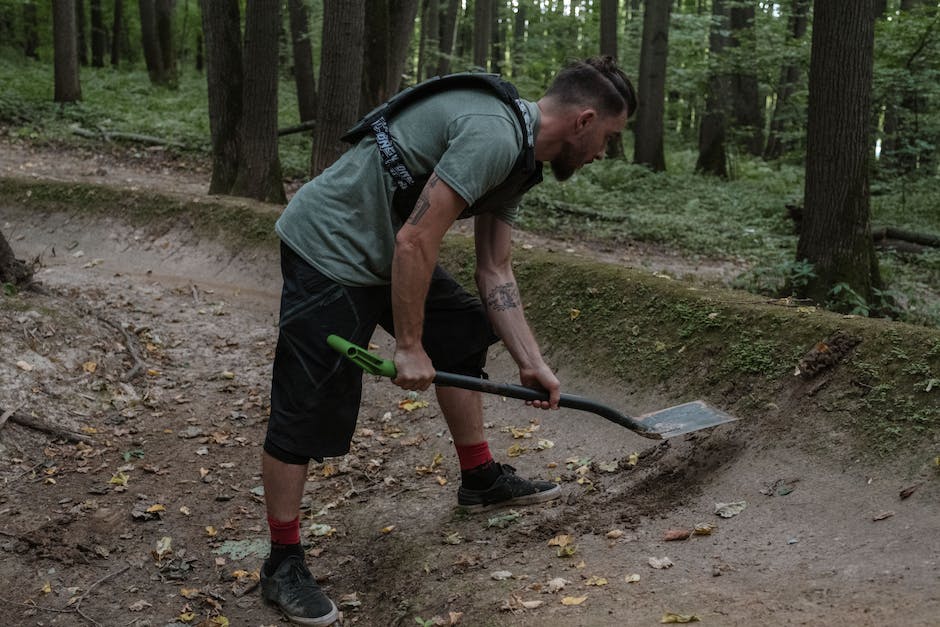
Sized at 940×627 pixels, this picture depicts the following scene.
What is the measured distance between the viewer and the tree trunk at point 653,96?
641 inches

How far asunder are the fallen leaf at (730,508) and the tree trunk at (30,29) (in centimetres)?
2629

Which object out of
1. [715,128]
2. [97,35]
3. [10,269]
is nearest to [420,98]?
[10,269]

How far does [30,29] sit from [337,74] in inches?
805

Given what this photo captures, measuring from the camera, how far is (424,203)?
2.90 meters

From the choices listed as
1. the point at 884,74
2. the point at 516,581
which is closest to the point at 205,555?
the point at 516,581

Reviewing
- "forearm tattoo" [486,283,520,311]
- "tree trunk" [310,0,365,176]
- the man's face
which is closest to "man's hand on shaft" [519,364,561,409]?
"forearm tattoo" [486,283,520,311]

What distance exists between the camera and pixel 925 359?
4.05 meters

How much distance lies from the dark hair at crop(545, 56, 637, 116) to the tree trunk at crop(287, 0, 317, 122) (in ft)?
44.1

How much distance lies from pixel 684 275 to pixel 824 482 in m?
4.55

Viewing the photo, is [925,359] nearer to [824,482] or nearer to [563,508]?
[824,482]

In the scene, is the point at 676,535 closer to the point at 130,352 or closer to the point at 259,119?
the point at 130,352

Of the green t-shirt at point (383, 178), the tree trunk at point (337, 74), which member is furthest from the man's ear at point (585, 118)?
the tree trunk at point (337, 74)

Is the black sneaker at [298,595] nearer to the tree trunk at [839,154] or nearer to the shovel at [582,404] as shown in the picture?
the shovel at [582,404]

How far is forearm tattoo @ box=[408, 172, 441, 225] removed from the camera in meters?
2.89
